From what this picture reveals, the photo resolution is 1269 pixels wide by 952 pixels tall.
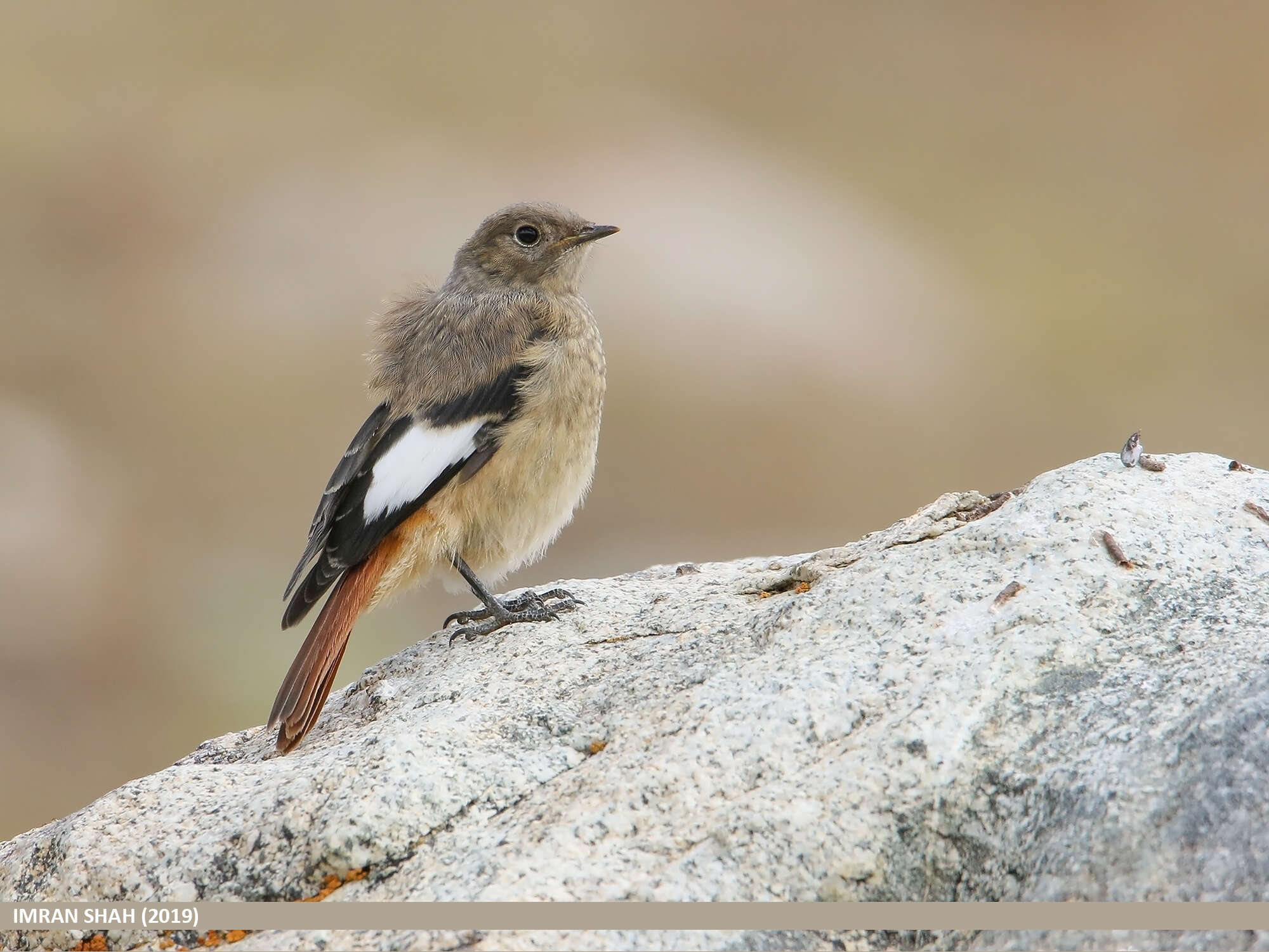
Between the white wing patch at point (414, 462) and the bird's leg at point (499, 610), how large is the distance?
401 millimetres

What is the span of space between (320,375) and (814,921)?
1247 cm

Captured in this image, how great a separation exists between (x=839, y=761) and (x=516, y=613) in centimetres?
198

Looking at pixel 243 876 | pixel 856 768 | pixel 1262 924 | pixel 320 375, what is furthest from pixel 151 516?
pixel 1262 924

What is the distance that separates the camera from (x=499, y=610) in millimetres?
4777

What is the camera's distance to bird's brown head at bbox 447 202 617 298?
20.1ft


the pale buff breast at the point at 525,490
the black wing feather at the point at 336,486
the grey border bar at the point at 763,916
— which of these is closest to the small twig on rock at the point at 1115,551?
the grey border bar at the point at 763,916

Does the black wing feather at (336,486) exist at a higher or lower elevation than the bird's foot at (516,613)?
higher

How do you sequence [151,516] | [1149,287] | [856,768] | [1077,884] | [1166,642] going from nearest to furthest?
[1077,884] < [856,768] < [1166,642] < [151,516] < [1149,287]

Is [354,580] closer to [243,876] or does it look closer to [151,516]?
[243,876]

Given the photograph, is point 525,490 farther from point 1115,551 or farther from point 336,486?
point 1115,551

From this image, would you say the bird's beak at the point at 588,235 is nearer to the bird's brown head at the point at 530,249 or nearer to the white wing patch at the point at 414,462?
the bird's brown head at the point at 530,249

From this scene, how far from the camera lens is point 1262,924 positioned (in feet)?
7.05

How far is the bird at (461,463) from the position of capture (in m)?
4.72

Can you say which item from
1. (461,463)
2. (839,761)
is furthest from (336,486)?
(839,761)
